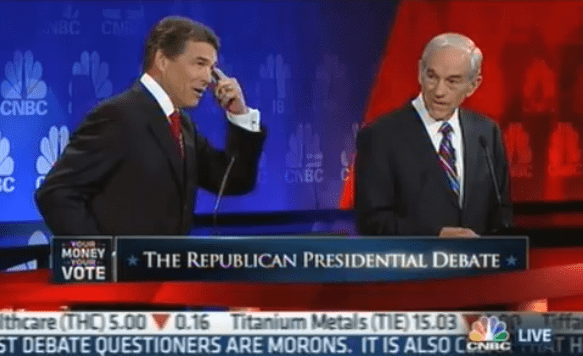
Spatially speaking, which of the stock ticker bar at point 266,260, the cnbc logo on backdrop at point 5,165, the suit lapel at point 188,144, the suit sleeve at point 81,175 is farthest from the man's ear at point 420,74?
the cnbc logo on backdrop at point 5,165

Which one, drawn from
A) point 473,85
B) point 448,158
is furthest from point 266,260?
point 473,85

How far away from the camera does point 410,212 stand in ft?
7.55

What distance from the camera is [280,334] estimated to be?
2131mm

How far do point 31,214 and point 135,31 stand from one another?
45 centimetres

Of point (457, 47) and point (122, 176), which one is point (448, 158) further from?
point (122, 176)

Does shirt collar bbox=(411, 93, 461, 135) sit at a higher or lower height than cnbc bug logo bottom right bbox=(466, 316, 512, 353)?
higher

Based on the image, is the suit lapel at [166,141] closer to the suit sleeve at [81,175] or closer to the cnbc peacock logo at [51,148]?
the suit sleeve at [81,175]

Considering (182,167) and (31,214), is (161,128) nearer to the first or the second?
(182,167)

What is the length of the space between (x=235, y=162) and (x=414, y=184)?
39 cm

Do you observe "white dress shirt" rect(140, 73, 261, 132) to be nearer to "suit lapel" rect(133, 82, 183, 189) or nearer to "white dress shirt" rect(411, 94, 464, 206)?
"suit lapel" rect(133, 82, 183, 189)

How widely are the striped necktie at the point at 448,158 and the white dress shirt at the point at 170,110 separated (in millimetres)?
398

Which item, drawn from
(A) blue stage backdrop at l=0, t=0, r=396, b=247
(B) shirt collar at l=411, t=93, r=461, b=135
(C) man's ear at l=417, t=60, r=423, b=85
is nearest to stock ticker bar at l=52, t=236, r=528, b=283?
(A) blue stage backdrop at l=0, t=0, r=396, b=247

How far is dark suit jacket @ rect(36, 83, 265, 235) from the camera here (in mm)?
2209

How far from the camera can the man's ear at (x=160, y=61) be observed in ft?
7.45
